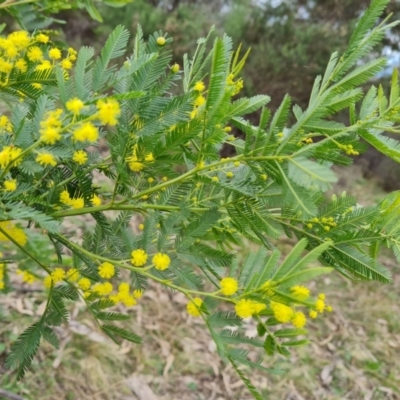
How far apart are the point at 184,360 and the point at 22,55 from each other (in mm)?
1923

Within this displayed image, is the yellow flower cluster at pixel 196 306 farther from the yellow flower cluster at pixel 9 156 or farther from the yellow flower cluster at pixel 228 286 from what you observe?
the yellow flower cluster at pixel 9 156

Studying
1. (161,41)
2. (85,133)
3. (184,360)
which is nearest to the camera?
(85,133)

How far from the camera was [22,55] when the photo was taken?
62 centimetres

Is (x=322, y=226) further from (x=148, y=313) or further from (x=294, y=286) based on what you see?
(x=148, y=313)

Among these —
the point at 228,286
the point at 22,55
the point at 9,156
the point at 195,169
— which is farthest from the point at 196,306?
the point at 22,55

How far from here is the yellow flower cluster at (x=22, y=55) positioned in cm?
56

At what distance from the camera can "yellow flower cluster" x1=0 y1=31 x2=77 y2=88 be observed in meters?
0.56

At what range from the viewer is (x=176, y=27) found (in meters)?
3.91

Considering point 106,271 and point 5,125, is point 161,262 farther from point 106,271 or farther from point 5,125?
point 5,125

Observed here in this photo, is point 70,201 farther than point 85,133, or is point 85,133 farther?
point 70,201

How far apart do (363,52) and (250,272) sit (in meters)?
0.29

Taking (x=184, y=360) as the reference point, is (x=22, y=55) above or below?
above

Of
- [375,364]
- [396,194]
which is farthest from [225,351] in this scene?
[375,364]

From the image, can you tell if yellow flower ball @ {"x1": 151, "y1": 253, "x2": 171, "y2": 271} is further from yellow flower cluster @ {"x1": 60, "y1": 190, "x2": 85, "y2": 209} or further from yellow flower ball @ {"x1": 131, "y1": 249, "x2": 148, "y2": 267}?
yellow flower cluster @ {"x1": 60, "y1": 190, "x2": 85, "y2": 209}
